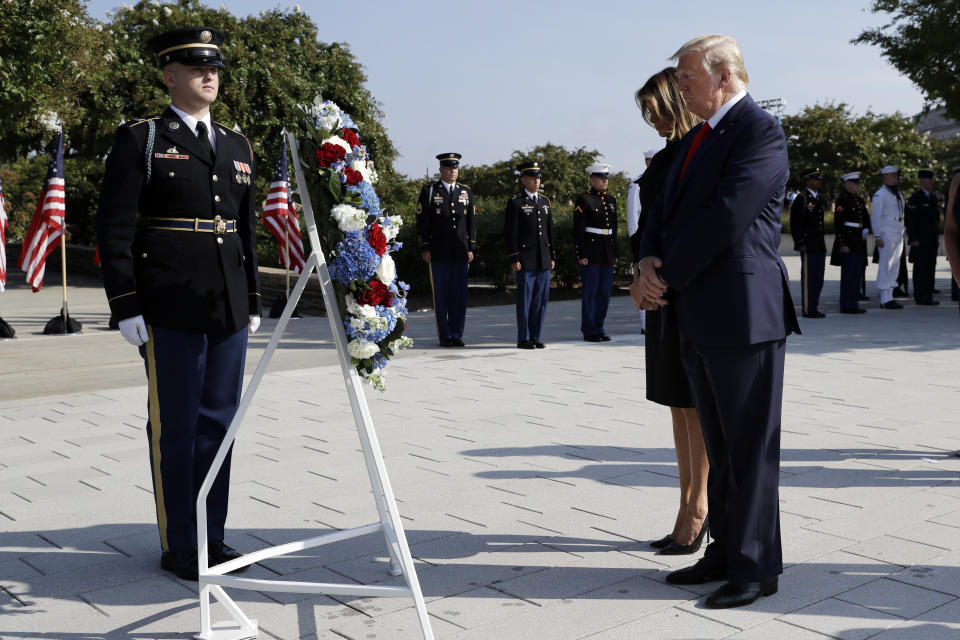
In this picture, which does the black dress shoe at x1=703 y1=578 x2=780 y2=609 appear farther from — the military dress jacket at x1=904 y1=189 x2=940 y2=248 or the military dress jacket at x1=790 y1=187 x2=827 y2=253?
the military dress jacket at x1=904 y1=189 x2=940 y2=248

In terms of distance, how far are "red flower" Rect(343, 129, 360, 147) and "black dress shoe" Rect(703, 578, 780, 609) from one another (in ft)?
6.87

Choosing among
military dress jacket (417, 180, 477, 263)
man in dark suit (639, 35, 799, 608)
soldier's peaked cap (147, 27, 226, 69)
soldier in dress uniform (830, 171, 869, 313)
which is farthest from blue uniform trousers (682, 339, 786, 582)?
soldier in dress uniform (830, 171, 869, 313)

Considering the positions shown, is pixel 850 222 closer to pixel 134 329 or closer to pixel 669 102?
pixel 669 102

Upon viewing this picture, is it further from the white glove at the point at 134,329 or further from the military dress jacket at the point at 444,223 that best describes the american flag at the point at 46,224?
the white glove at the point at 134,329

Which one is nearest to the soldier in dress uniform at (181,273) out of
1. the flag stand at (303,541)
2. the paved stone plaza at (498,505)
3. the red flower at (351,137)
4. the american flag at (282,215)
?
the paved stone plaza at (498,505)

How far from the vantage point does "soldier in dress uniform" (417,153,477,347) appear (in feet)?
37.4

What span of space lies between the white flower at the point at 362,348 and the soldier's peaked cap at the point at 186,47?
1271 mm

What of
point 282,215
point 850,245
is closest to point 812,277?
point 850,245

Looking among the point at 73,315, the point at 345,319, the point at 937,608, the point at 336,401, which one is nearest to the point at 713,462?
the point at 937,608

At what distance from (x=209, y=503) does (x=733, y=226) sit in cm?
239

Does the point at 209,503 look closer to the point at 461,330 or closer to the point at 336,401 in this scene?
the point at 336,401

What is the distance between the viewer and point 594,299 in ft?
37.5

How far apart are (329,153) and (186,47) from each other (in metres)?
0.94

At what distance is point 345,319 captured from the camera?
3.39 m
